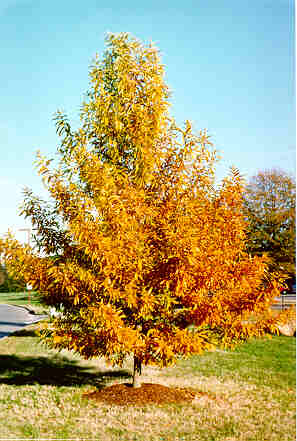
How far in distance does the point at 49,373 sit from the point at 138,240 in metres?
6.13

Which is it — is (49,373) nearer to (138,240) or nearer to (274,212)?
(138,240)

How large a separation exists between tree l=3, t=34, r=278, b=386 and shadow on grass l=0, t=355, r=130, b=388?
8.97 feet

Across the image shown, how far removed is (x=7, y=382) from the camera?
1080 centimetres

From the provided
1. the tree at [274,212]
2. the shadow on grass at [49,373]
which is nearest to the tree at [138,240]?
the shadow on grass at [49,373]

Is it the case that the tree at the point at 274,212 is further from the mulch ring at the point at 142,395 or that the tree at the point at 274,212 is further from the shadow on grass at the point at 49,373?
the mulch ring at the point at 142,395

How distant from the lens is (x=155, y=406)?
27.1 ft

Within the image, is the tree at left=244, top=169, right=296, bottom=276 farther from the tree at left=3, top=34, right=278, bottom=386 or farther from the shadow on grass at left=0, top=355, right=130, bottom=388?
the tree at left=3, top=34, right=278, bottom=386

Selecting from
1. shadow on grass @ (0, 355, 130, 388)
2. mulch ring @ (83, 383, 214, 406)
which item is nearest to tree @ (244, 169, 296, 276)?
shadow on grass @ (0, 355, 130, 388)

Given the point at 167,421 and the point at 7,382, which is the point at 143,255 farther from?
the point at 7,382

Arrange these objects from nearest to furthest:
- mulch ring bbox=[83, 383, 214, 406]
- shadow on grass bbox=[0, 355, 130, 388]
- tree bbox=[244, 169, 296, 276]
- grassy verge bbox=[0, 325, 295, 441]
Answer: grassy verge bbox=[0, 325, 295, 441] → mulch ring bbox=[83, 383, 214, 406] → shadow on grass bbox=[0, 355, 130, 388] → tree bbox=[244, 169, 296, 276]

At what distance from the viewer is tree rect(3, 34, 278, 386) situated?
278 inches

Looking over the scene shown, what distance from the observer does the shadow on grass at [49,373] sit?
10.8 meters

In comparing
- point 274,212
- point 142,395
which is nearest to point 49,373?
point 142,395

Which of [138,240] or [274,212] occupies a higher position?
[274,212]
